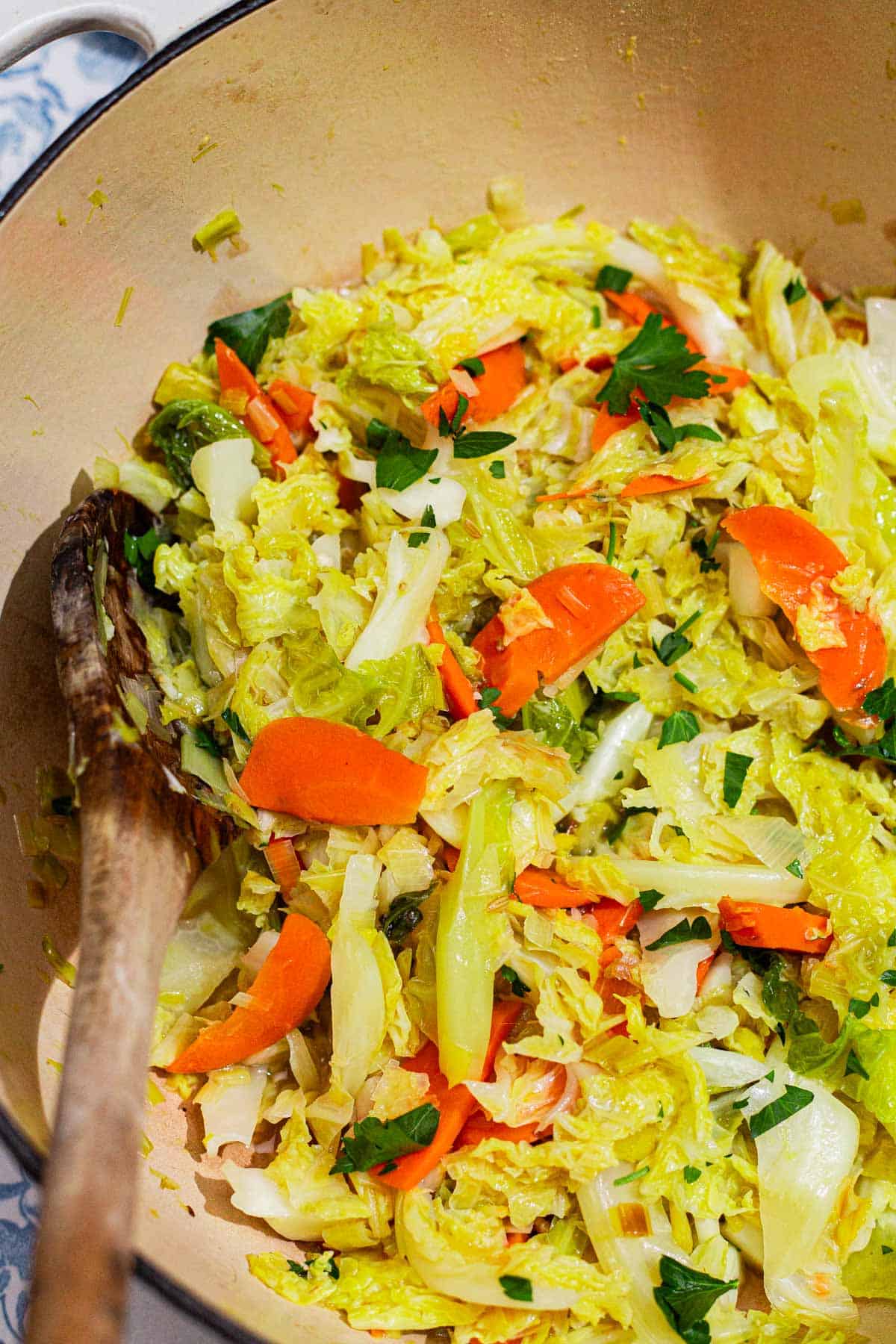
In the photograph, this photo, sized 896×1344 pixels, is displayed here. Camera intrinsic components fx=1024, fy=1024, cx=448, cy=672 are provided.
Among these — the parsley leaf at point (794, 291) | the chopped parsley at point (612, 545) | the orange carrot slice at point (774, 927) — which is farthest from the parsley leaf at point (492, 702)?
the parsley leaf at point (794, 291)

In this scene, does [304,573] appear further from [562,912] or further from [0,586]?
[562,912]

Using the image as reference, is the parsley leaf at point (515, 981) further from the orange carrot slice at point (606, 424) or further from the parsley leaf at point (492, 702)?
the orange carrot slice at point (606, 424)

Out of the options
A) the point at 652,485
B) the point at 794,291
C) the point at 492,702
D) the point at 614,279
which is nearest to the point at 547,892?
the point at 492,702

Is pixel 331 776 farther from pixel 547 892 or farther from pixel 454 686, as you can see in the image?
pixel 547 892

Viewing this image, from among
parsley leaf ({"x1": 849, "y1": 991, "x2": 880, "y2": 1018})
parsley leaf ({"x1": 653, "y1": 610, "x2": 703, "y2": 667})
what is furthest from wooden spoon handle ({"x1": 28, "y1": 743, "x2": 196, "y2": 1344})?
parsley leaf ({"x1": 849, "y1": 991, "x2": 880, "y2": 1018})

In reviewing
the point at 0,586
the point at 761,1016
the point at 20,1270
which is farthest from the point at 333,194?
the point at 20,1270

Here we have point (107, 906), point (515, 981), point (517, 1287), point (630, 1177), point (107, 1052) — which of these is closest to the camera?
point (107, 1052)

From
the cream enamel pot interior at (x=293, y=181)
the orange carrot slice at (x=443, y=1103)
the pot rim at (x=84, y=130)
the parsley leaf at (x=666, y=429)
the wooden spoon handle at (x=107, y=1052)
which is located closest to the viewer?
A: the wooden spoon handle at (x=107, y=1052)
